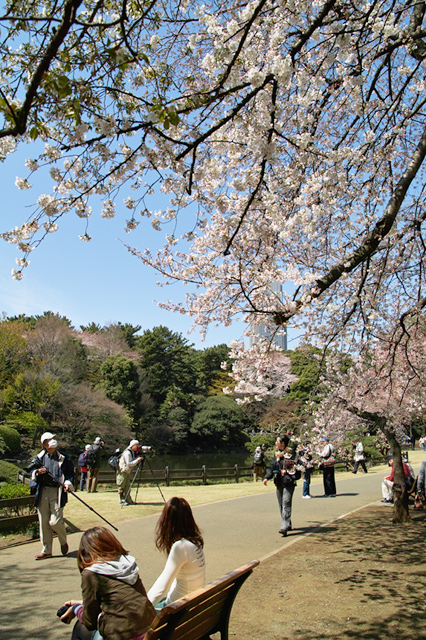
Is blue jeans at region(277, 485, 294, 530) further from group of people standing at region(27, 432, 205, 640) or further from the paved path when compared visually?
group of people standing at region(27, 432, 205, 640)

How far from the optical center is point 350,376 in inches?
388

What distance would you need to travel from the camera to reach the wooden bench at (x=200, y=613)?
2111mm

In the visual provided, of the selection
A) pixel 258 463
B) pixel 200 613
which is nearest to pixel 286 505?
pixel 200 613

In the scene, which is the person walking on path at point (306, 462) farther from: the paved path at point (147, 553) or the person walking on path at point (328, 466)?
the paved path at point (147, 553)

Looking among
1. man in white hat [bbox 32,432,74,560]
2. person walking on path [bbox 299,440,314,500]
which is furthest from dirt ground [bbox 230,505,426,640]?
person walking on path [bbox 299,440,314,500]

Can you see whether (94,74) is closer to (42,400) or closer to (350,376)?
(350,376)

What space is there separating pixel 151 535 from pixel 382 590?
372cm

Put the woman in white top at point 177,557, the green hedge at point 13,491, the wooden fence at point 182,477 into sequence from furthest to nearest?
the wooden fence at point 182,477 < the green hedge at point 13,491 < the woman in white top at point 177,557

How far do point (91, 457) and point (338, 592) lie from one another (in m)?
9.18

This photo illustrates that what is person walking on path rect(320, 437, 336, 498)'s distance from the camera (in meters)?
11.6

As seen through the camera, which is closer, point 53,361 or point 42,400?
point 42,400

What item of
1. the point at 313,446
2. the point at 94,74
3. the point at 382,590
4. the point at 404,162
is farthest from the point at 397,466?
the point at 94,74

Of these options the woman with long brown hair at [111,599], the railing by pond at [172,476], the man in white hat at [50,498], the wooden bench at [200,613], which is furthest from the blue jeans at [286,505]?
the railing by pond at [172,476]

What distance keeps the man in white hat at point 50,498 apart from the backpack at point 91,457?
660 centimetres
